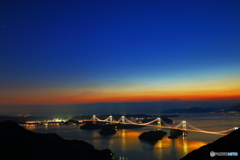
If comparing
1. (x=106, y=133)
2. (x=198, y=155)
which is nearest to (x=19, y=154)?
(x=198, y=155)

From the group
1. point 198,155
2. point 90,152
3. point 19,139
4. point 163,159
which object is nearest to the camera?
point 198,155

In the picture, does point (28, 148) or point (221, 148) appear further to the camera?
point (28, 148)

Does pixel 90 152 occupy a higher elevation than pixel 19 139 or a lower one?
lower

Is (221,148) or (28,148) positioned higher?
(221,148)

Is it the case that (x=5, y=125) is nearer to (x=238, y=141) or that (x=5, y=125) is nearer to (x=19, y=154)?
(x=19, y=154)

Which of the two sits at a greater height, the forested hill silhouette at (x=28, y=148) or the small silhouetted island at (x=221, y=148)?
the small silhouetted island at (x=221, y=148)

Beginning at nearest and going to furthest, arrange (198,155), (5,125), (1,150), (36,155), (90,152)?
(198,155) < (1,150) < (36,155) < (5,125) < (90,152)

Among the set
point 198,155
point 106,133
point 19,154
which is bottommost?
point 106,133

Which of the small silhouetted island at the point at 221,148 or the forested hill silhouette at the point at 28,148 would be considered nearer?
the small silhouetted island at the point at 221,148

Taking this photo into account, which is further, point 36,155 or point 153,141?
point 153,141

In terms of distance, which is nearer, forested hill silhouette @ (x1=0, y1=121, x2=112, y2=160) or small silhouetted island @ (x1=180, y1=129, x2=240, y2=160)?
small silhouetted island @ (x1=180, y1=129, x2=240, y2=160)

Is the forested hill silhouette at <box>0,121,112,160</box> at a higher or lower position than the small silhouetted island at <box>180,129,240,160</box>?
lower
